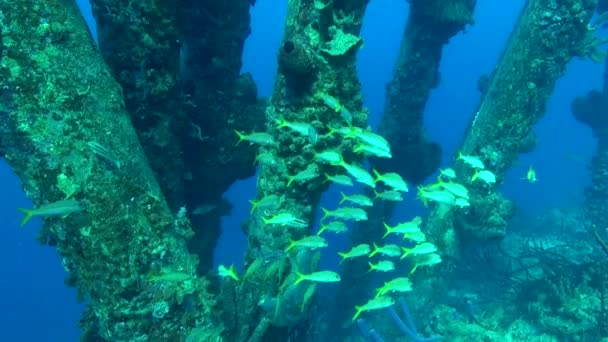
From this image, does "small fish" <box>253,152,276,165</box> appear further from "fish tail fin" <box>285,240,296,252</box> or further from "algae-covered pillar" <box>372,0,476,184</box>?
"algae-covered pillar" <box>372,0,476,184</box>

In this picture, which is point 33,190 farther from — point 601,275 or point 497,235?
point 601,275

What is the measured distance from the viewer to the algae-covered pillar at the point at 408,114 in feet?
39.0

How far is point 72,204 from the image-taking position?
162 inches

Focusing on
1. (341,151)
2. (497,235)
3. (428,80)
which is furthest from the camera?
(428,80)

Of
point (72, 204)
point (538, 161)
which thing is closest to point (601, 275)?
point (72, 204)

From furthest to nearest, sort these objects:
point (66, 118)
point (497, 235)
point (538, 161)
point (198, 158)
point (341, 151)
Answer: point (538, 161)
point (497, 235)
point (198, 158)
point (341, 151)
point (66, 118)

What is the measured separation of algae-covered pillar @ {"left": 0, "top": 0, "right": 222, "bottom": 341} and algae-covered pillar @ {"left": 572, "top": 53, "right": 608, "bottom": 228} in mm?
15286

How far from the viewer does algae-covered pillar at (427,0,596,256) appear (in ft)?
30.1

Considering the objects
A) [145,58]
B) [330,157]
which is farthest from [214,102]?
[330,157]

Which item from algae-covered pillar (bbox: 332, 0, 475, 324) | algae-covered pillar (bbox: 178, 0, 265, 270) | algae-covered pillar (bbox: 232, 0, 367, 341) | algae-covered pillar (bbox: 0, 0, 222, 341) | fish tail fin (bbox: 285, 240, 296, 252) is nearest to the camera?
algae-covered pillar (bbox: 0, 0, 222, 341)

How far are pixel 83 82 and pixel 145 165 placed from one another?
1125 millimetres

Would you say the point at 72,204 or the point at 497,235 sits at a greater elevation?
the point at 497,235

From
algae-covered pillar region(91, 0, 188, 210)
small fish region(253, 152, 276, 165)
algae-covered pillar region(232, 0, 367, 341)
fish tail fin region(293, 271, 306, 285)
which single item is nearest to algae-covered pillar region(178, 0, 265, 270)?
algae-covered pillar region(91, 0, 188, 210)

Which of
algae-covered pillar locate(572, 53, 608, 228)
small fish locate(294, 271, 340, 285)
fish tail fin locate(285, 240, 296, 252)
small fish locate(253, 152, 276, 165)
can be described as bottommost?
small fish locate(294, 271, 340, 285)
